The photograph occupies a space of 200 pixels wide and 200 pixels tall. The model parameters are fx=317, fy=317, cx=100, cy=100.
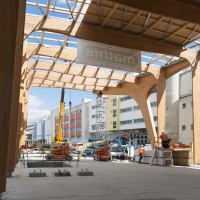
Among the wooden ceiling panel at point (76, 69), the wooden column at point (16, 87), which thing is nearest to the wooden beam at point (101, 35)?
the wooden column at point (16, 87)

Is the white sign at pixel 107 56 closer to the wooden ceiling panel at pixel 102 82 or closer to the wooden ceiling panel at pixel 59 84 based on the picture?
the wooden ceiling panel at pixel 102 82

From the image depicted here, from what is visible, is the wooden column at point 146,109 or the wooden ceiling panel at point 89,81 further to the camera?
the wooden ceiling panel at point 89,81

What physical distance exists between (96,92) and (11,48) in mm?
34117

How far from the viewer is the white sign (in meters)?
21.1

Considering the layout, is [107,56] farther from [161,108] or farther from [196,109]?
[161,108]

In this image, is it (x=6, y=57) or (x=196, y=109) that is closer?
(x=6, y=57)

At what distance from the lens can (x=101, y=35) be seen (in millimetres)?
22375

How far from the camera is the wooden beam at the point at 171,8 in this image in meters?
16.2

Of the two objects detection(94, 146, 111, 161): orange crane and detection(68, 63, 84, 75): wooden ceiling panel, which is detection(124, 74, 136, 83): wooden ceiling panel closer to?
detection(68, 63, 84, 75): wooden ceiling panel

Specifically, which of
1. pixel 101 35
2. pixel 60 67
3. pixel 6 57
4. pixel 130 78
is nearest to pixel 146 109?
pixel 130 78

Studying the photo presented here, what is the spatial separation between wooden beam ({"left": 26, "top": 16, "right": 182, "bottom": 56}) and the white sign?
0.40 m

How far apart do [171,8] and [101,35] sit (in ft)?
21.6

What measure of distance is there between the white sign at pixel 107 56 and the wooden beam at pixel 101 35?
1.31ft

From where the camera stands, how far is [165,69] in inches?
1266
